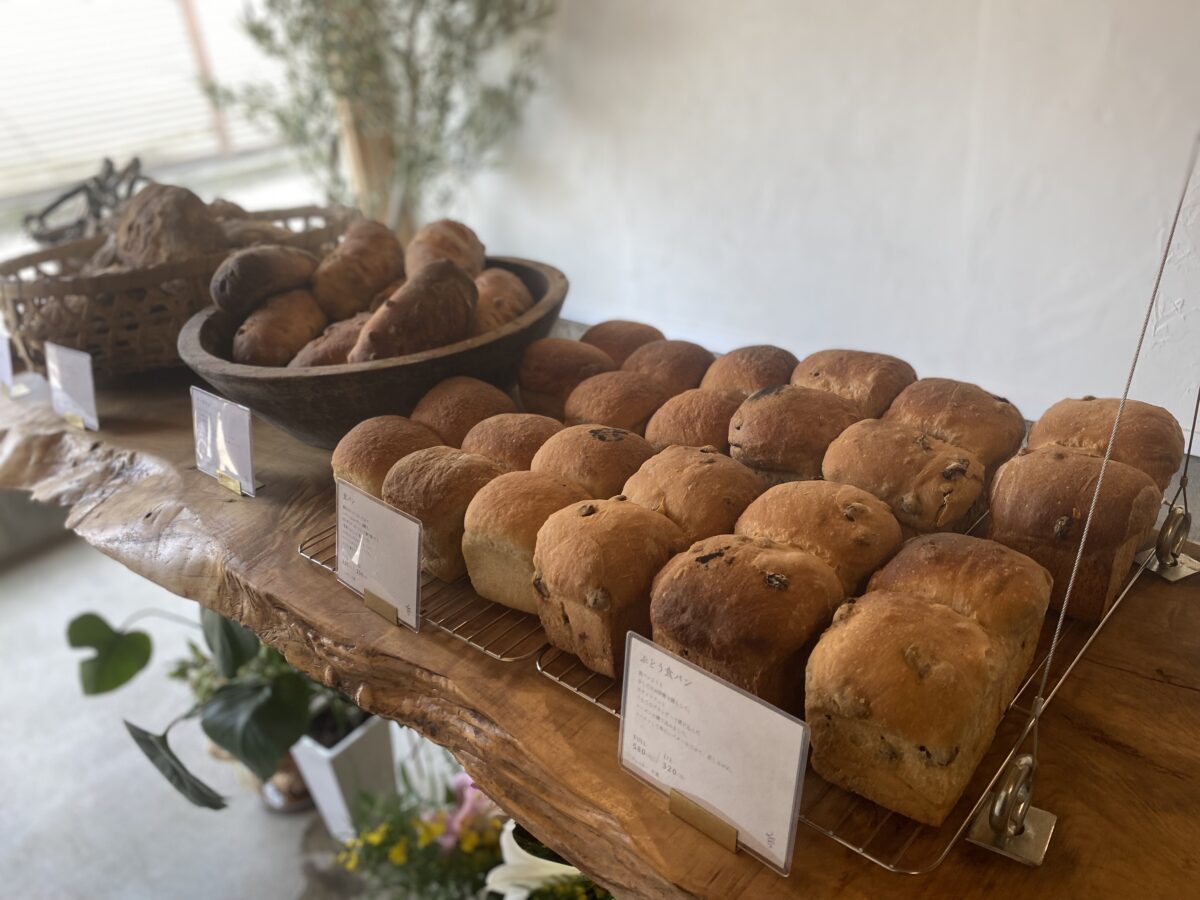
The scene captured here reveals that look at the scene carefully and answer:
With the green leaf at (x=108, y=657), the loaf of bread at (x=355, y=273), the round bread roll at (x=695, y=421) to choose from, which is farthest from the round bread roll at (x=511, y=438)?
the green leaf at (x=108, y=657)

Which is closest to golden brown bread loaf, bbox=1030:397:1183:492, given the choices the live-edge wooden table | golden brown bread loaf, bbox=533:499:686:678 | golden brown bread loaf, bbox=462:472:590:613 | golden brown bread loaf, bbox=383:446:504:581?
the live-edge wooden table

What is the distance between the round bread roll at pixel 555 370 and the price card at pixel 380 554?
1.37ft

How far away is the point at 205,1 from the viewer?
3.98 meters

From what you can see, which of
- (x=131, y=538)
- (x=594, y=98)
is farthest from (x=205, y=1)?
(x=131, y=538)

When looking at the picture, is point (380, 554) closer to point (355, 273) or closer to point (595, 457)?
point (595, 457)

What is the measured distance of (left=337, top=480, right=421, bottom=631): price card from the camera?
104cm

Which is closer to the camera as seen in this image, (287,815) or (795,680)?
(795,680)

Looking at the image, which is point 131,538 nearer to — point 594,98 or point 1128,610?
point 1128,610

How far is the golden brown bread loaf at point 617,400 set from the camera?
1283 millimetres

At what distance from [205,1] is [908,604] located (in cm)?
437

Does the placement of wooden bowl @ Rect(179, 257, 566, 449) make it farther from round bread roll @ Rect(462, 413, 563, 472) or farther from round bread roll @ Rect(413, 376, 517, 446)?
round bread roll @ Rect(462, 413, 563, 472)

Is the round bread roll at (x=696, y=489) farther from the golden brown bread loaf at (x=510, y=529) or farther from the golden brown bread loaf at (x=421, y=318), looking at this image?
the golden brown bread loaf at (x=421, y=318)

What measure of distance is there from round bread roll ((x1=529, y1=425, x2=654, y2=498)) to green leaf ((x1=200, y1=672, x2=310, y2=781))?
963mm

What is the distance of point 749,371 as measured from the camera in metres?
1.30
